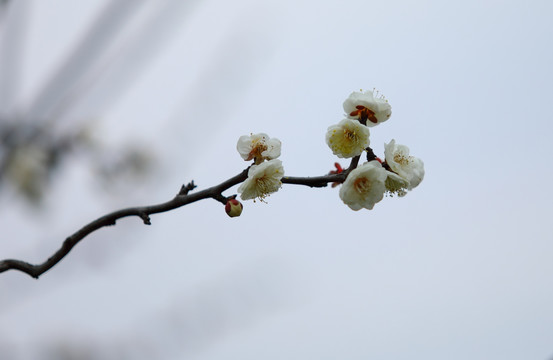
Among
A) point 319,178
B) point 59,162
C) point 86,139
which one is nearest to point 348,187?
point 319,178

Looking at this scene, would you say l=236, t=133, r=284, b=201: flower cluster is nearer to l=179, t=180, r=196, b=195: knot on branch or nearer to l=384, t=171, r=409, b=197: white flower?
l=179, t=180, r=196, b=195: knot on branch

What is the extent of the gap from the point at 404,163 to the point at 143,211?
0.63 m

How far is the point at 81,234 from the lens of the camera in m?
1.15

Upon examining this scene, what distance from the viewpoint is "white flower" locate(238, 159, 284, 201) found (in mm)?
1259

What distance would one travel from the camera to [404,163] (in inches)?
52.9

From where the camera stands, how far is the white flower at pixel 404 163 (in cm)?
132

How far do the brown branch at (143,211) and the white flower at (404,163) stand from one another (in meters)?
0.15

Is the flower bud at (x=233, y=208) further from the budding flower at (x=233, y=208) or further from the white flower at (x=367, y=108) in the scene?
the white flower at (x=367, y=108)

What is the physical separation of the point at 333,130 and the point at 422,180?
0.90 feet

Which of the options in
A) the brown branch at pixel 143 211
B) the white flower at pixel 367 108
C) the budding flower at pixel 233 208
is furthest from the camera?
the white flower at pixel 367 108

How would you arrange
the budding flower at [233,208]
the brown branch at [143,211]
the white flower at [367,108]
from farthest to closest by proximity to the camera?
the white flower at [367,108]
the budding flower at [233,208]
the brown branch at [143,211]

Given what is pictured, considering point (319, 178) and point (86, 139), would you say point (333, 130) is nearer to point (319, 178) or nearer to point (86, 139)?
point (319, 178)

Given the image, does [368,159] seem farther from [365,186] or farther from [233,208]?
[233,208]

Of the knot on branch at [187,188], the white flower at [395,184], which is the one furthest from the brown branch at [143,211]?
the white flower at [395,184]
